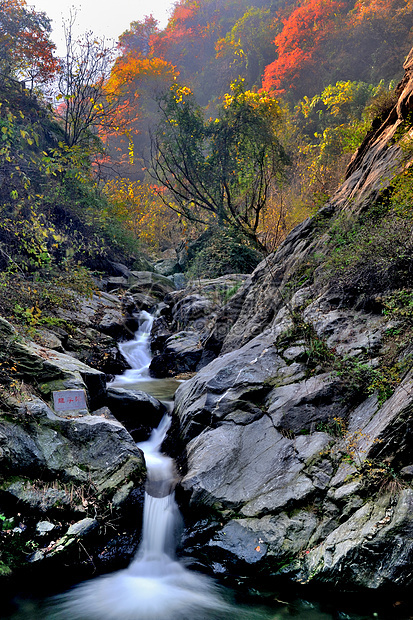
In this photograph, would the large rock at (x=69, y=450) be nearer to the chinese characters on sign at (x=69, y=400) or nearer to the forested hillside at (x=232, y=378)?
the forested hillside at (x=232, y=378)

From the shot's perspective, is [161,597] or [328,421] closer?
[161,597]

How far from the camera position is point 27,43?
40.9 ft

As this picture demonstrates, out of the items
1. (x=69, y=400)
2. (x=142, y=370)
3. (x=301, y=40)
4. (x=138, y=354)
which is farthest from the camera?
(x=301, y=40)

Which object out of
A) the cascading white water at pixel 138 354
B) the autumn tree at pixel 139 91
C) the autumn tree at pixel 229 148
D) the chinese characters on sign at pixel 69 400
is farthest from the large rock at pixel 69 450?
the autumn tree at pixel 139 91

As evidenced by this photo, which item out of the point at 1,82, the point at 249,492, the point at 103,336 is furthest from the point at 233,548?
the point at 1,82

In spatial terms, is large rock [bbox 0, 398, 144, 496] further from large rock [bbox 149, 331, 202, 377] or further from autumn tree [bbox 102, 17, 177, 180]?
autumn tree [bbox 102, 17, 177, 180]

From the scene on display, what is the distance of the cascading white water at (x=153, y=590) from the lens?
11.8ft

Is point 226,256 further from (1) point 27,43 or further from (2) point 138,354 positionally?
(1) point 27,43

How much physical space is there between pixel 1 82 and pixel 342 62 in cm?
2202

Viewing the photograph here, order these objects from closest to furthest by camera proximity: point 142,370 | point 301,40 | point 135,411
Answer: point 135,411
point 142,370
point 301,40

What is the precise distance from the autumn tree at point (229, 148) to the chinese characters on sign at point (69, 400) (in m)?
11.2

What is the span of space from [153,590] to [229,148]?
50.2ft

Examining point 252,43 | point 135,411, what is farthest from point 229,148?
point 252,43

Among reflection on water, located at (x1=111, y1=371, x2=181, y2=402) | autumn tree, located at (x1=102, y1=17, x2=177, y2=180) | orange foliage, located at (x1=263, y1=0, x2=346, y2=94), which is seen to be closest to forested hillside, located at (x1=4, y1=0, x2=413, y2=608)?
reflection on water, located at (x1=111, y1=371, x2=181, y2=402)
